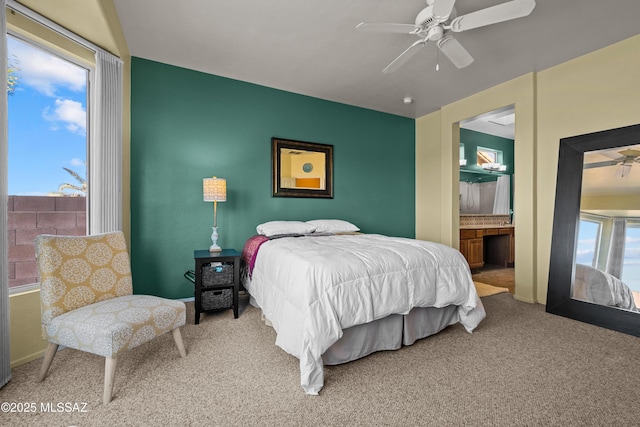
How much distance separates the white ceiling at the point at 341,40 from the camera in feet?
7.50

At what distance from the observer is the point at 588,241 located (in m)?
2.80

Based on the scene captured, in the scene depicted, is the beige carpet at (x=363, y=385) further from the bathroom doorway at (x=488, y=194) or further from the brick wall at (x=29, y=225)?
the bathroom doorway at (x=488, y=194)

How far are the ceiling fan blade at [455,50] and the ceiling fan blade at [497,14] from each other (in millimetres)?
186

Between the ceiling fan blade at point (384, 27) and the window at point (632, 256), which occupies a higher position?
the ceiling fan blade at point (384, 27)

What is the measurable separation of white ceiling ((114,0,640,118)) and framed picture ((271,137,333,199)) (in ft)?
2.61

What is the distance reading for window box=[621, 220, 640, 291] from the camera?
8.18 feet

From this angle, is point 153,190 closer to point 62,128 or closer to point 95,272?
point 62,128

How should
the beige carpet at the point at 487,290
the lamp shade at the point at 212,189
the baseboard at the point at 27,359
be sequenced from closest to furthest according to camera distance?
the baseboard at the point at 27,359, the lamp shade at the point at 212,189, the beige carpet at the point at 487,290

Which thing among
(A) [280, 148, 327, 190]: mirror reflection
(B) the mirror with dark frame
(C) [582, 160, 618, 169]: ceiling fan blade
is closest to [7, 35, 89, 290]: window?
(A) [280, 148, 327, 190]: mirror reflection

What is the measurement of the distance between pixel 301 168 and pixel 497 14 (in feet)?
8.76

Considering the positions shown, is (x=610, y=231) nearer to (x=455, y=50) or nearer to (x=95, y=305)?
(x=455, y=50)


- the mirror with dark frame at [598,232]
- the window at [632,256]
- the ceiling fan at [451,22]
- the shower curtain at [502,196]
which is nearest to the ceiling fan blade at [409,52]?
the ceiling fan at [451,22]

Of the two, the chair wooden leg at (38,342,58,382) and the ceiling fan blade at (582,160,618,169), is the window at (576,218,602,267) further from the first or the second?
the chair wooden leg at (38,342,58,382)

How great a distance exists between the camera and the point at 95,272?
1.92 meters
